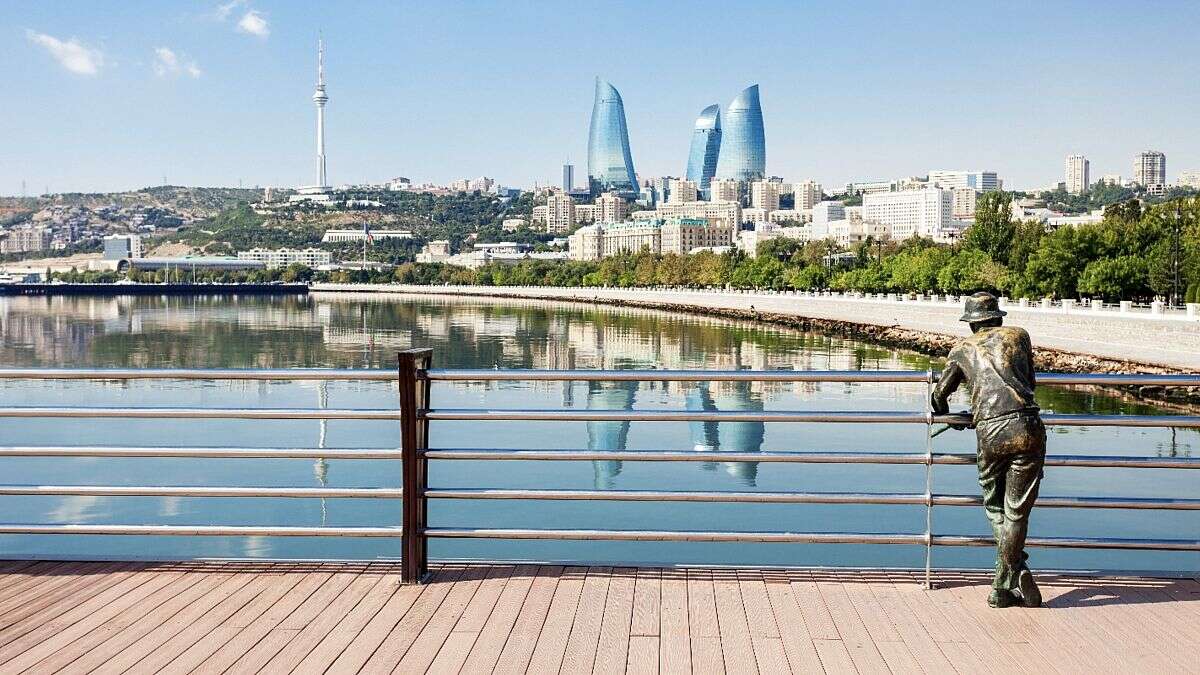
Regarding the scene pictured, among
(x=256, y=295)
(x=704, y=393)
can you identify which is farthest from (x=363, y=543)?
(x=256, y=295)

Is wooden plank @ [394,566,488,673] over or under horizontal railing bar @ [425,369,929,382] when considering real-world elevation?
under

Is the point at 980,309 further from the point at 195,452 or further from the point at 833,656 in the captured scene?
the point at 195,452

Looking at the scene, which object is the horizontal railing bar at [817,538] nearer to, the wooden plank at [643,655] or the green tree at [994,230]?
the wooden plank at [643,655]

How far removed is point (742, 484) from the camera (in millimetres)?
17609

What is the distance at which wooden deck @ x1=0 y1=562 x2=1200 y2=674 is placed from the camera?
180 inches

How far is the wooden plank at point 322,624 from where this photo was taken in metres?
4.57

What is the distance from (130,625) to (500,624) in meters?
1.53

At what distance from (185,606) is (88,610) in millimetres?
402

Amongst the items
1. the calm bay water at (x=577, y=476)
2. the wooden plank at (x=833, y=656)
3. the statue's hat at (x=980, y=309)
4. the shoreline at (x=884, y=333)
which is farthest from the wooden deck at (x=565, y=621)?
the shoreline at (x=884, y=333)

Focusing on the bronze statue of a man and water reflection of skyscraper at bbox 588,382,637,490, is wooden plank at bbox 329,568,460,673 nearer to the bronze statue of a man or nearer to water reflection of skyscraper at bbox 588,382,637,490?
the bronze statue of a man

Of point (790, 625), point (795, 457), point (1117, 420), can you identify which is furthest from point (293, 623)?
point (1117, 420)

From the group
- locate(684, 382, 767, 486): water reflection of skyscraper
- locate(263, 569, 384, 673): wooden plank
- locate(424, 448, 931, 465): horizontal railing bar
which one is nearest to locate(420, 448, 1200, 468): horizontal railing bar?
locate(424, 448, 931, 465): horizontal railing bar

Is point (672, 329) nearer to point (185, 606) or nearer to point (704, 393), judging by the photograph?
point (704, 393)

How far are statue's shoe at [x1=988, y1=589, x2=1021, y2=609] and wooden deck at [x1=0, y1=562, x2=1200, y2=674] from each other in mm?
47
